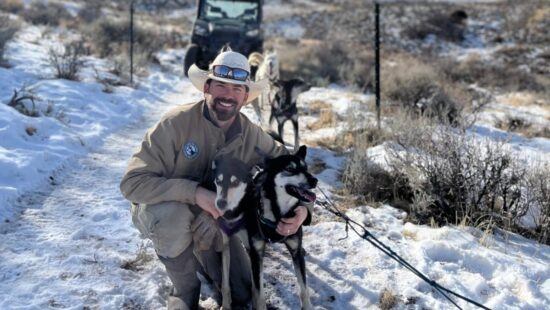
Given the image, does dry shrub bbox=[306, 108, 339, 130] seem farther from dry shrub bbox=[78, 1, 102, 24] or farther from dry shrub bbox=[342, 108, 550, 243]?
dry shrub bbox=[78, 1, 102, 24]

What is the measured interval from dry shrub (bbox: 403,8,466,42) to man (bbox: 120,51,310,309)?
909 inches

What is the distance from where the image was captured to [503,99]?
37.3 ft

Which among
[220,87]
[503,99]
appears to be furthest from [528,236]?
[503,99]

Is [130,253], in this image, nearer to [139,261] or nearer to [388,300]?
[139,261]

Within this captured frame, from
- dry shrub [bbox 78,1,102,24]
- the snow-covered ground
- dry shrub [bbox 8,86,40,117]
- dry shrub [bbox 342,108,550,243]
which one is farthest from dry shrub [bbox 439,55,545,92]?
dry shrub [bbox 78,1,102,24]

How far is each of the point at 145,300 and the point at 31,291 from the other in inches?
26.4

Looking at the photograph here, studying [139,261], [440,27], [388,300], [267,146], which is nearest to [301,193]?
[267,146]

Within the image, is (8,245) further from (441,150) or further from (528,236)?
(528,236)

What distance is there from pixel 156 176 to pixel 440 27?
Result: 2562 cm

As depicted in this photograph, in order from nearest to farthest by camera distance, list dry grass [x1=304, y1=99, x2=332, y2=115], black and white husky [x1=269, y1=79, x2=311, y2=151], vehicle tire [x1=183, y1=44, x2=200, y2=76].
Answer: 1. black and white husky [x1=269, y1=79, x2=311, y2=151]
2. dry grass [x1=304, y1=99, x2=332, y2=115]
3. vehicle tire [x1=183, y1=44, x2=200, y2=76]

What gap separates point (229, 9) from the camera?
1130cm

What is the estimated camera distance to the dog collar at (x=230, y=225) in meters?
2.73

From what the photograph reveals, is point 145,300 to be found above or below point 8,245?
below

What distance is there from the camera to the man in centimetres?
268
